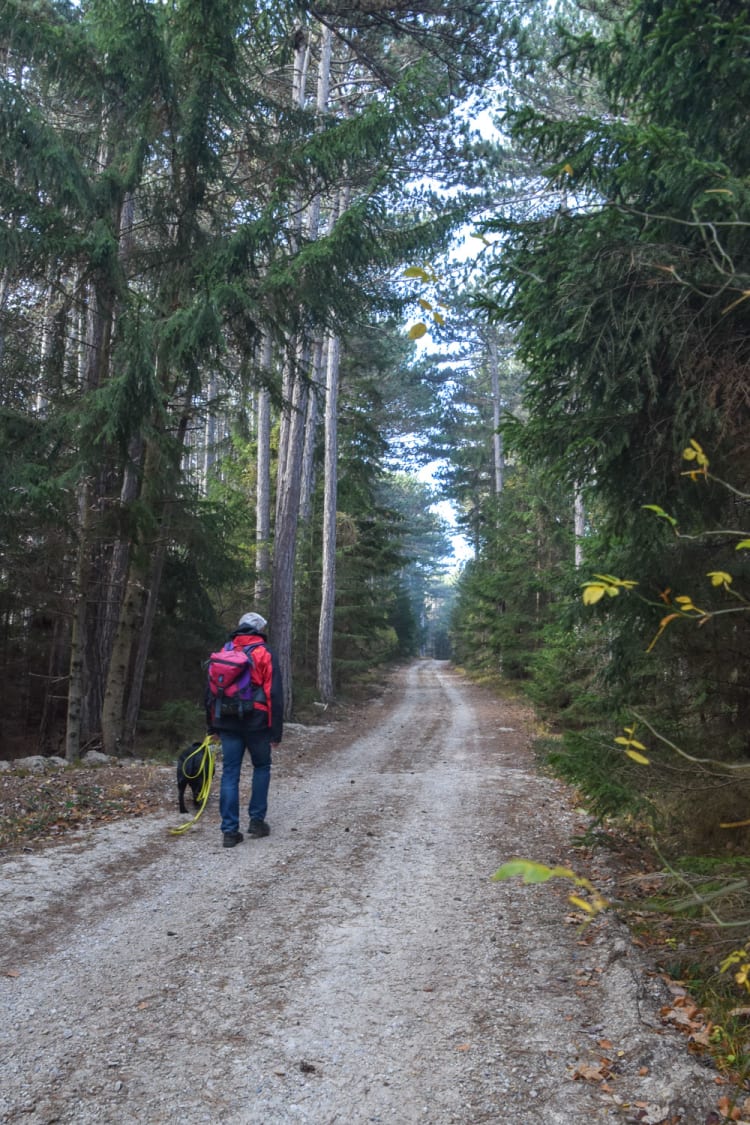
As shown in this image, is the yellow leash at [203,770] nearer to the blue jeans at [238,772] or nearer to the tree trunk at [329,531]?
the blue jeans at [238,772]

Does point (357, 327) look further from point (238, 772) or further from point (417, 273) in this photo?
point (417, 273)

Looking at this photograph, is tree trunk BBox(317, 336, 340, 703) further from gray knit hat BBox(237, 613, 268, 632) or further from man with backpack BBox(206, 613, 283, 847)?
man with backpack BBox(206, 613, 283, 847)

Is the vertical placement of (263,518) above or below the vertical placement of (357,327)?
below

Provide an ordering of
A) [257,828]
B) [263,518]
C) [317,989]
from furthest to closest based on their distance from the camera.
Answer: [263,518] → [257,828] → [317,989]

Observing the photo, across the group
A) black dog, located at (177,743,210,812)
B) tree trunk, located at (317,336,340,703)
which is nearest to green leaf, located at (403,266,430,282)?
black dog, located at (177,743,210,812)

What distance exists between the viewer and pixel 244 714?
6547 mm

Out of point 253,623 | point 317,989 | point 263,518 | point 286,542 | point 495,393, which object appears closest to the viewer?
point 317,989

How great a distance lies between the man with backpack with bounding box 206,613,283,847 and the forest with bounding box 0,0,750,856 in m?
2.49

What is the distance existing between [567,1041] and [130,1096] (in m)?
1.88

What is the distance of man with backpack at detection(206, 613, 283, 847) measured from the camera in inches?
256

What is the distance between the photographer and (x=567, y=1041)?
10.8 ft

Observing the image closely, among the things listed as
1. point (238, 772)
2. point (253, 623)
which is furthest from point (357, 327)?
point (238, 772)

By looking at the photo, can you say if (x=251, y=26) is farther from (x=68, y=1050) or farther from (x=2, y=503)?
(x=68, y=1050)

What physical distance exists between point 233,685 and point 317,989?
3155 millimetres
